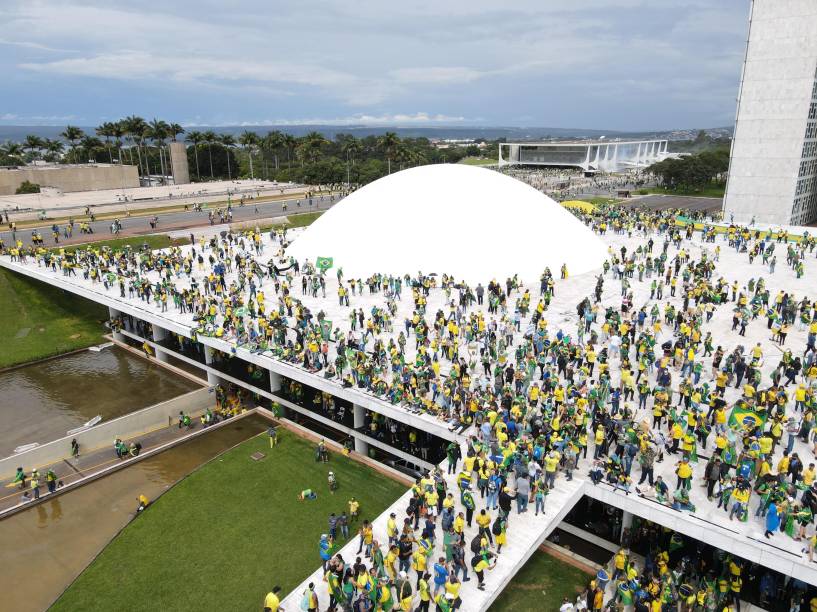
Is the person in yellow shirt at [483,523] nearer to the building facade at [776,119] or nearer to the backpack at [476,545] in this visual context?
the backpack at [476,545]

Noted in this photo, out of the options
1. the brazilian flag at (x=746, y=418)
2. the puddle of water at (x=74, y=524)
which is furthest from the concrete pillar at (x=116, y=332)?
the brazilian flag at (x=746, y=418)

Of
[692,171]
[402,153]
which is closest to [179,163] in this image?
[402,153]

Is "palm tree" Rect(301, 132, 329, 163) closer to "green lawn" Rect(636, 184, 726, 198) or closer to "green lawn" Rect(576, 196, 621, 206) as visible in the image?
"green lawn" Rect(576, 196, 621, 206)

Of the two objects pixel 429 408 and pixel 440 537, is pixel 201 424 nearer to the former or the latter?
pixel 429 408

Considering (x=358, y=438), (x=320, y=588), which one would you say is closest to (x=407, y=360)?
(x=358, y=438)

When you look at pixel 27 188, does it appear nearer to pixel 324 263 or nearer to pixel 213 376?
pixel 324 263

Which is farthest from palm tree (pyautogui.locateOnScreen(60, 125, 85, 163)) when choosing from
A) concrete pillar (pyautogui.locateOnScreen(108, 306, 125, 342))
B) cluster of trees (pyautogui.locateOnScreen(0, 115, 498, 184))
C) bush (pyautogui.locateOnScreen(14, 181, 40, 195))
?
concrete pillar (pyautogui.locateOnScreen(108, 306, 125, 342))

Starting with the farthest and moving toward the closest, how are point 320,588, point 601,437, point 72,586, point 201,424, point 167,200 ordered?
point 167,200 < point 201,424 < point 72,586 < point 601,437 < point 320,588
